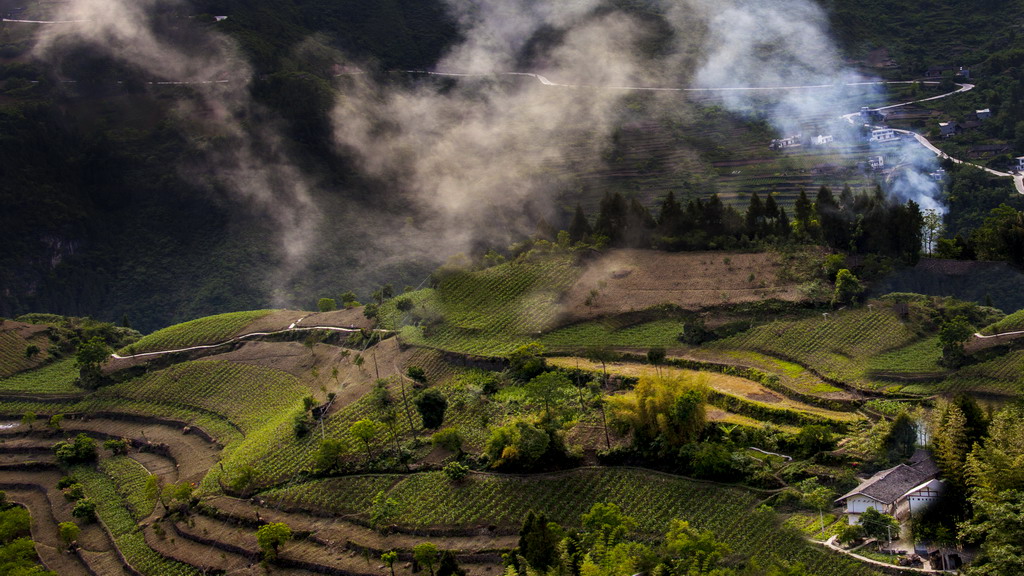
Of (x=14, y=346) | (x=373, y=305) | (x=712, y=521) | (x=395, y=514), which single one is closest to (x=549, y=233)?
(x=373, y=305)

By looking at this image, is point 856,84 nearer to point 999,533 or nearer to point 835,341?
point 835,341

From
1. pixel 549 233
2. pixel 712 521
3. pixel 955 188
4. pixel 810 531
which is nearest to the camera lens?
pixel 810 531

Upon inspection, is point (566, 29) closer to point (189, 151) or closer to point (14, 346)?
point (189, 151)

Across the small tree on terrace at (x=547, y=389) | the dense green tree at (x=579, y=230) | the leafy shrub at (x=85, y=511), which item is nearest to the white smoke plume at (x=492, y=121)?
the dense green tree at (x=579, y=230)

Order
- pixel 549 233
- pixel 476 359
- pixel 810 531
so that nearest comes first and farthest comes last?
pixel 810 531, pixel 476 359, pixel 549 233

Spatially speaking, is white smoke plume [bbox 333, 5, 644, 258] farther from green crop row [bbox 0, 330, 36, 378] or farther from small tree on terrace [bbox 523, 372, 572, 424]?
small tree on terrace [bbox 523, 372, 572, 424]

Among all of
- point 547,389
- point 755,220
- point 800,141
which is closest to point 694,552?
point 547,389

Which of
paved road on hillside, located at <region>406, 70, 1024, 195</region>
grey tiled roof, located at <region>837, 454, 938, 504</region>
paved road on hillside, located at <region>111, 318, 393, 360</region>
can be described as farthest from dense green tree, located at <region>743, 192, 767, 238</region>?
paved road on hillside, located at <region>111, 318, 393, 360</region>
